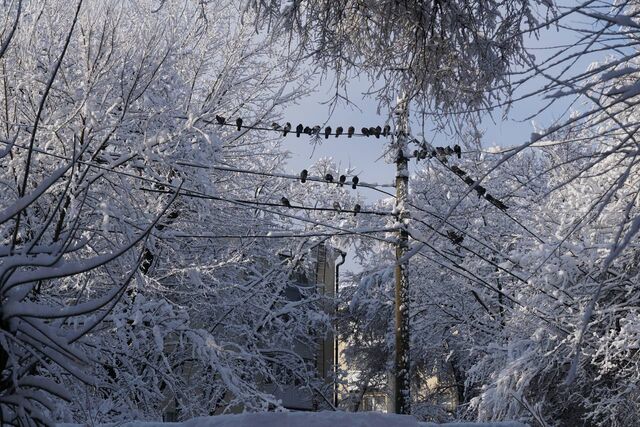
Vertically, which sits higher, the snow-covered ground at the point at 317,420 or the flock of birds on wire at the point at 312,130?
the flock of birds on wire at the point at 312,130

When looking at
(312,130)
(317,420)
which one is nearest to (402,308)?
(312,130)

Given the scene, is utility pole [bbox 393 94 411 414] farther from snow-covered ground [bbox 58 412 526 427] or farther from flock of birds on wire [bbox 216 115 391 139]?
snow-covered ground [bbox 58 412 526 427]

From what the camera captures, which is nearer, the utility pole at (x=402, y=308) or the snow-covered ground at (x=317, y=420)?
the snow-covered ground at (x=317, y=420)

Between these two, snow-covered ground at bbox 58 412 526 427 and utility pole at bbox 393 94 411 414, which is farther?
utility pole at bbox 393 94 411 414

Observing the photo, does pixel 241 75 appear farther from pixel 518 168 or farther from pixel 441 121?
pixel 518 168

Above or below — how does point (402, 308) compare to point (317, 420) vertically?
above

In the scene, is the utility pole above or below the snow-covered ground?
above

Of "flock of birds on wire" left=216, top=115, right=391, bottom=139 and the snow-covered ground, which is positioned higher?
"flock of birds on wire" left=216, top=115, right=391, bottom=139

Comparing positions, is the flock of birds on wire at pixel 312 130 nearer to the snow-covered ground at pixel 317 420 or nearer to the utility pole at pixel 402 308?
the utility pole at pixel 402 308

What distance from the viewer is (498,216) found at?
23.0m

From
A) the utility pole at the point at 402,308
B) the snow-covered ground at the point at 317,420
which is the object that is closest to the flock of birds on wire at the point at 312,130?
the utility pole at the point at 402,308

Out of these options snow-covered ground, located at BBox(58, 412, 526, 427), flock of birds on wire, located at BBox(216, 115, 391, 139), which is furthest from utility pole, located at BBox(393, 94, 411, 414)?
snow-covered ground, located at BBox(58, 412, 526, 427)

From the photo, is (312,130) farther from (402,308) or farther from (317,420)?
(317,420)

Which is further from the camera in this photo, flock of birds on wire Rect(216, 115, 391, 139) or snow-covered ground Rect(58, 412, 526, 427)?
flock of birds on wire Rect(216, 115, 391, 139)
